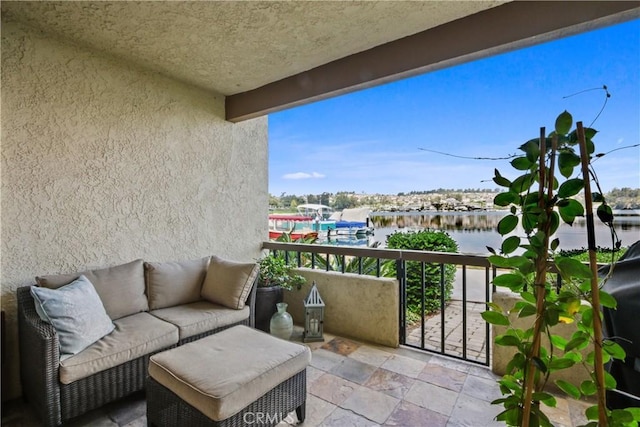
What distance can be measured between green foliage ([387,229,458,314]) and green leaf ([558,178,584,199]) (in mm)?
3176

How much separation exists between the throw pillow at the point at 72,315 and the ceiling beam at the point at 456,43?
247 cm

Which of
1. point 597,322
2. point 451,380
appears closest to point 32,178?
point 597,322

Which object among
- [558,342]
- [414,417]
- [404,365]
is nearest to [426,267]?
[404,365]

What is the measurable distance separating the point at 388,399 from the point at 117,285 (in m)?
2.33

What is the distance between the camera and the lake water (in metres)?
1.91

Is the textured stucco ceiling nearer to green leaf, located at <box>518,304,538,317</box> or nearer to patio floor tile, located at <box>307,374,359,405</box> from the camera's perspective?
green leaf, located at <box>518,304,538,317</box>

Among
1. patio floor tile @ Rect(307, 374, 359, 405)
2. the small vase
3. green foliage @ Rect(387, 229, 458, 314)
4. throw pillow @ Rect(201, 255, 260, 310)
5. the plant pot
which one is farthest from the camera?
green foliage @ Rect(387, 229, 458, 314)

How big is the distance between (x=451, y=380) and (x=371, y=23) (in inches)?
111

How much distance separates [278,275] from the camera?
3627 millimetres

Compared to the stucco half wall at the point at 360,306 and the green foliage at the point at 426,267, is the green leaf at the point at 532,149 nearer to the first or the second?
the stucco half wall at the point at 360,306

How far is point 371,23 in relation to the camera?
2312 millimetres

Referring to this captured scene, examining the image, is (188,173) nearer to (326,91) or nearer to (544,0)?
(326,91)

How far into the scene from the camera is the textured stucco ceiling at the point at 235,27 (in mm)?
2133

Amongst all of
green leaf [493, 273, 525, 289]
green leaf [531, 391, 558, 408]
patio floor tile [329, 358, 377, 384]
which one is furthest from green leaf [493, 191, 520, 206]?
patio floor tile [329, 358, 377, 384]
